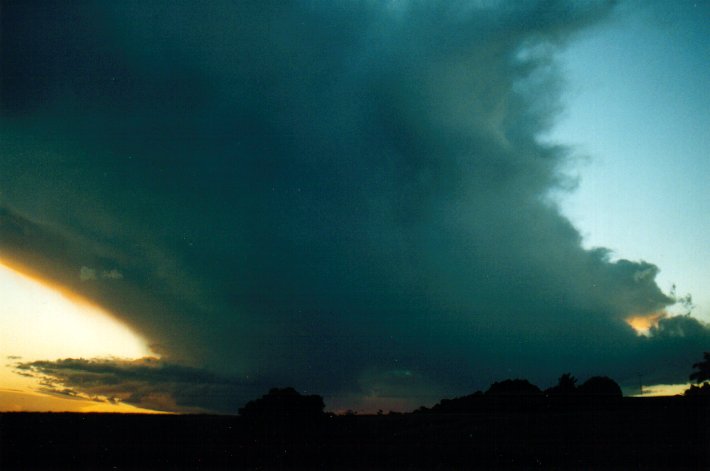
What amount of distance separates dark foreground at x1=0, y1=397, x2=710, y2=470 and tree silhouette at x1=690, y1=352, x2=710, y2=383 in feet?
114

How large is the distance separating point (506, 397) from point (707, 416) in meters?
29.1

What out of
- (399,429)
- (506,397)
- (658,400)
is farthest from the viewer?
(506,397)

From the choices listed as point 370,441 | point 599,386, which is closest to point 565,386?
point 599,386

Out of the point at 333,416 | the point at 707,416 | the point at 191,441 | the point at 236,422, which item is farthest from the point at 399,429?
the point at 707,416

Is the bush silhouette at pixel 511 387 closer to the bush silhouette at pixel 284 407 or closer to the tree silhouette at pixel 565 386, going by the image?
the tree silhouette at pixel 565 386

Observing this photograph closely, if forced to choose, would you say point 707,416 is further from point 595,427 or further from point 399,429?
point 399,429

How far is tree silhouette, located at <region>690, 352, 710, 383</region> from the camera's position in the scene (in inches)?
2931

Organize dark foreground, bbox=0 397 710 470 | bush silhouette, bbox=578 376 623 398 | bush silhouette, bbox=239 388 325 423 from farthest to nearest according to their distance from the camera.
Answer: bush silhouette, bbox=578 376 623 398 → bush silhouette, bbox=239 388 325 423 → dark foreground, bbox=0 397 710 470

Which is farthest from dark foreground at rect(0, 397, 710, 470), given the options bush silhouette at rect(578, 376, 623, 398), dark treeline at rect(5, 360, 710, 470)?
bush silhouette at rect(578, 376, 623, 398)

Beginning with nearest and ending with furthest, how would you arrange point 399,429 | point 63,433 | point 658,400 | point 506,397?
point 63,433, point 399,429, point 658,400, point 506,397

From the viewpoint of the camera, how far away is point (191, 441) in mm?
36562

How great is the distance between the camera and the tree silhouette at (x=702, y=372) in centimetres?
7444

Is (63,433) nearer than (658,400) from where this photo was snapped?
Yes

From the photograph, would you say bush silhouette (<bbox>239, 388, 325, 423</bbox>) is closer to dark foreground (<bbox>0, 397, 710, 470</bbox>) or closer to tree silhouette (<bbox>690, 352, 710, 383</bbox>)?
dark foreground (<bbox>0, 397, 710, 470</bbox>)
